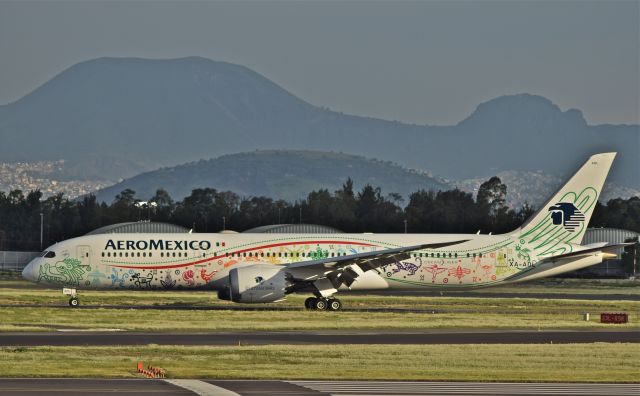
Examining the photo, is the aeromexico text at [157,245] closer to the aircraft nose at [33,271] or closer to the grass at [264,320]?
the aircraft nose at [33,271]

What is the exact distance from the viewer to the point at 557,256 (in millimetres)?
58562

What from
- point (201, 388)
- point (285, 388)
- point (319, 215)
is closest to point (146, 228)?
point (319, 215)

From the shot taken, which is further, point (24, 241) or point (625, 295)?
point (24, 241)

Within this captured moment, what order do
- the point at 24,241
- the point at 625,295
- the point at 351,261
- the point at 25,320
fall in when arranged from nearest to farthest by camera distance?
1. the point at 25,320
2. the point at 351,261
3. the point at 625,295
4. the point at 24,241

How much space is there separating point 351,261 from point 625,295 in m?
28.7

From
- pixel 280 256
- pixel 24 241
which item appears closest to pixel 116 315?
pixel 280 256

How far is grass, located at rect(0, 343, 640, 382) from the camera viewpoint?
29641 mm

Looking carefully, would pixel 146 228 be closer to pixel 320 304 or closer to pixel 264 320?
pixel 320 304

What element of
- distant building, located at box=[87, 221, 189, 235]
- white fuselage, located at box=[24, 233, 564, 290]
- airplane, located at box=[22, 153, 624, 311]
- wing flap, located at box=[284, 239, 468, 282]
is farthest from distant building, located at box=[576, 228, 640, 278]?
wing flap, located at box=[284, 239, 468, 282]

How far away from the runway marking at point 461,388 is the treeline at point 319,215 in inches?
3591

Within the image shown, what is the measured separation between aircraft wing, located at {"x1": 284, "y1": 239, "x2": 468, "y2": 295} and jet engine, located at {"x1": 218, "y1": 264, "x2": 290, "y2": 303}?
0.81 m

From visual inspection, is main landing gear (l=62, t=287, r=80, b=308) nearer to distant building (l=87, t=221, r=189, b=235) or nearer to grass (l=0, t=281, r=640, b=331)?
grass (l=0, t=281, r=640, b=331)

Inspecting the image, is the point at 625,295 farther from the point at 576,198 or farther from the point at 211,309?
the point at 211,309

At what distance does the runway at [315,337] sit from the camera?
38.4m
